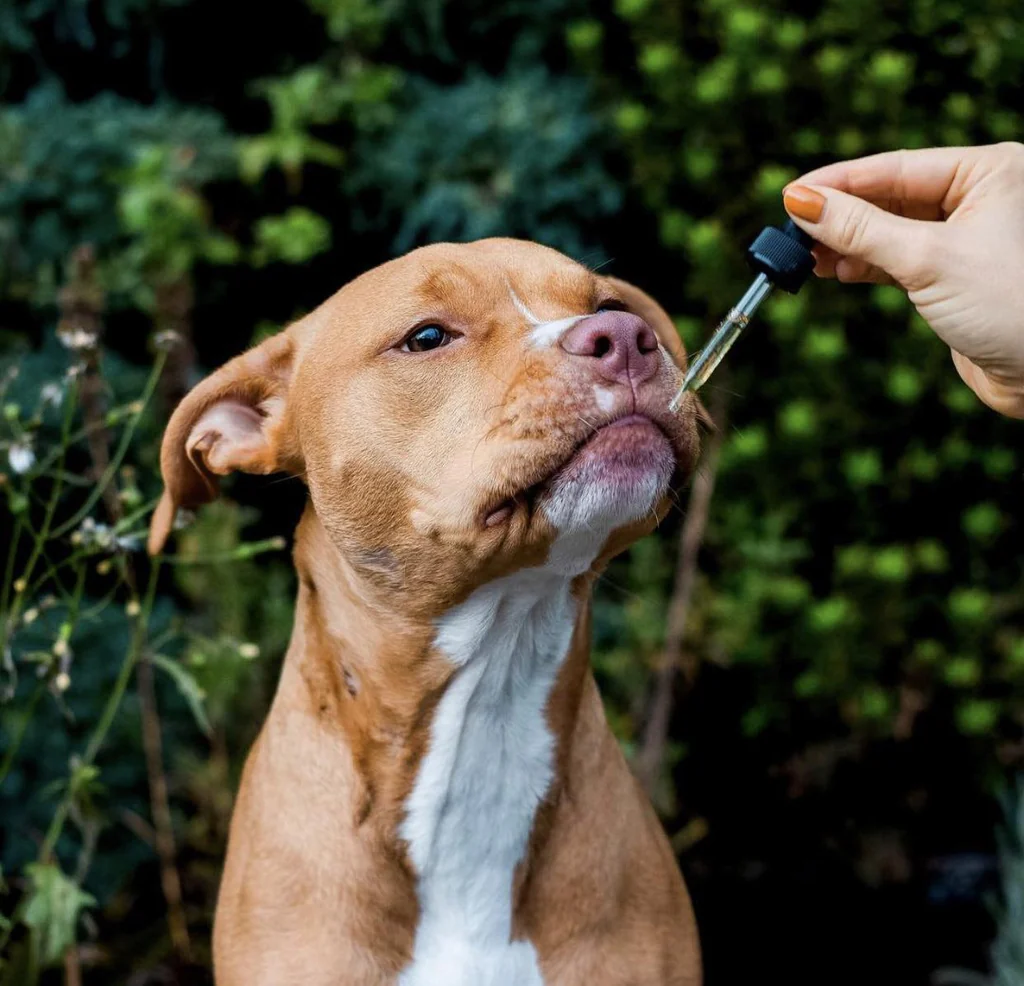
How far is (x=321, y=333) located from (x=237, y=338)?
7.00 ft

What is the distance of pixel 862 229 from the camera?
257cm

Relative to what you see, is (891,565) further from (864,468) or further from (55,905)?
(55,905)

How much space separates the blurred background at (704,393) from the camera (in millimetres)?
4500

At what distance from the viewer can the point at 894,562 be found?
4.58 metres

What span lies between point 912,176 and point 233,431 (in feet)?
5.19

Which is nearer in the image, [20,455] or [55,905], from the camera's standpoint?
[20,455]

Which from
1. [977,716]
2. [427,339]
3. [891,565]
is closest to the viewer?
[427,339]

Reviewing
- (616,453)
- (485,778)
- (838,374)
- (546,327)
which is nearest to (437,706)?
(485,778)

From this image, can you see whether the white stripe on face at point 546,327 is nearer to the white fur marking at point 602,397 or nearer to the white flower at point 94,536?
the white fur marking at point 602,397

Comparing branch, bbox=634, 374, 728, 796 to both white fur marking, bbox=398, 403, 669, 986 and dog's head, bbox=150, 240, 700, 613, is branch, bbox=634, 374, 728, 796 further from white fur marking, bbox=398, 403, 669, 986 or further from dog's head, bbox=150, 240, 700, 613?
white fur marking, bbox=398, 403, 669, 986

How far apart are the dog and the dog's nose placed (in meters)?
0.07

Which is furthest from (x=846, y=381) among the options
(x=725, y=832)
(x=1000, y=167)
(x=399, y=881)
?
(x=399, y=881)

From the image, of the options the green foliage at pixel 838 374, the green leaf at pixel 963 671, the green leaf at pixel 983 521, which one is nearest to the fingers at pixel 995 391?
the green foliage at pixel 838 374

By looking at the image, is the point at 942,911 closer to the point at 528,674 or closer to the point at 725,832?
the point at 725,832
